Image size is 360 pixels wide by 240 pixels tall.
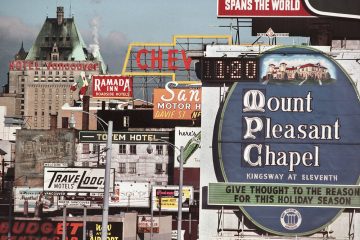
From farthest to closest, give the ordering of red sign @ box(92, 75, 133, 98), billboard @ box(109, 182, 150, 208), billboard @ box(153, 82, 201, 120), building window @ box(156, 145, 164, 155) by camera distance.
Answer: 1. red sign @ box(92, 75, 133, 98)
2. building window @ box(156, 145, 164, 155)
3. billboard @ box(109, 182, 150, 208)
4. billboard @ box(153, 82, 201, 120)

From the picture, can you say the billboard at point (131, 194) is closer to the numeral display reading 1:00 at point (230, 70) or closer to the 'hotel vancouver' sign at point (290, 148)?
the 'hotel vancouver' sign at point (290, 148)

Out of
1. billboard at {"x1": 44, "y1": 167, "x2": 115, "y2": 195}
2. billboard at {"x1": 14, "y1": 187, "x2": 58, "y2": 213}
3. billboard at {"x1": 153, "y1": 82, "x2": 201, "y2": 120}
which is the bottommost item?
billboard at {"x1": 14, "y1": 187, "x2": 58, "y2": 213}

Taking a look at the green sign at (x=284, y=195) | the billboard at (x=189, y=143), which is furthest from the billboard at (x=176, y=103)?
the green sign at (x=284, y=195)

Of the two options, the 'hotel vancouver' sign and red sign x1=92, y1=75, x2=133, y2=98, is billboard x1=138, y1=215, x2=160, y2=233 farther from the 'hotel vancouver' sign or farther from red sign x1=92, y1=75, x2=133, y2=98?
red sign x1=92, y1=75, x2=133, y2=98

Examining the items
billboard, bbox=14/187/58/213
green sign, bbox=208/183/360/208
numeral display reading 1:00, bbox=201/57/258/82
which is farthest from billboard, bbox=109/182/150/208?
numeral display reading 1:00, bbox=201/57/258/82

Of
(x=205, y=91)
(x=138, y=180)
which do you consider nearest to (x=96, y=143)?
(x=138, y=180)

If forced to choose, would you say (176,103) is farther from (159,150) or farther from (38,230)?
(38,230)

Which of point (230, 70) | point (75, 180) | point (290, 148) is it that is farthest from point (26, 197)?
point (290, 148)
